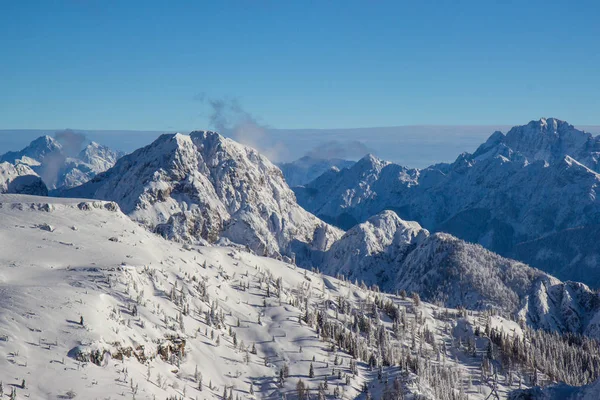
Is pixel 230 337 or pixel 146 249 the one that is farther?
pixel 146 249

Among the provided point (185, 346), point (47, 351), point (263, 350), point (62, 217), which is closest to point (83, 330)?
point (47, 351)

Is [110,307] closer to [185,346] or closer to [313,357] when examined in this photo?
[185,346]

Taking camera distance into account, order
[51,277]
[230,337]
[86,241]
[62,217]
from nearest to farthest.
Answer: [51,277] < [230,337] < [86,241] < [62,217]

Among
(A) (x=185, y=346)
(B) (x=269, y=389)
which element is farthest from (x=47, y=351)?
(B) (x=269, y=389)

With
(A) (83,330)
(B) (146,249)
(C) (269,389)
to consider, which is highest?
(B) (146,249)

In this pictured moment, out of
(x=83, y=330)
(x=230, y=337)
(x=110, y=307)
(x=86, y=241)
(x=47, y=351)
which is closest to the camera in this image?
(x=47, y=351)

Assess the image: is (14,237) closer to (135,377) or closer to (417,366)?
(135,377)

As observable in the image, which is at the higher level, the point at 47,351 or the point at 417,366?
the point at 47,351
